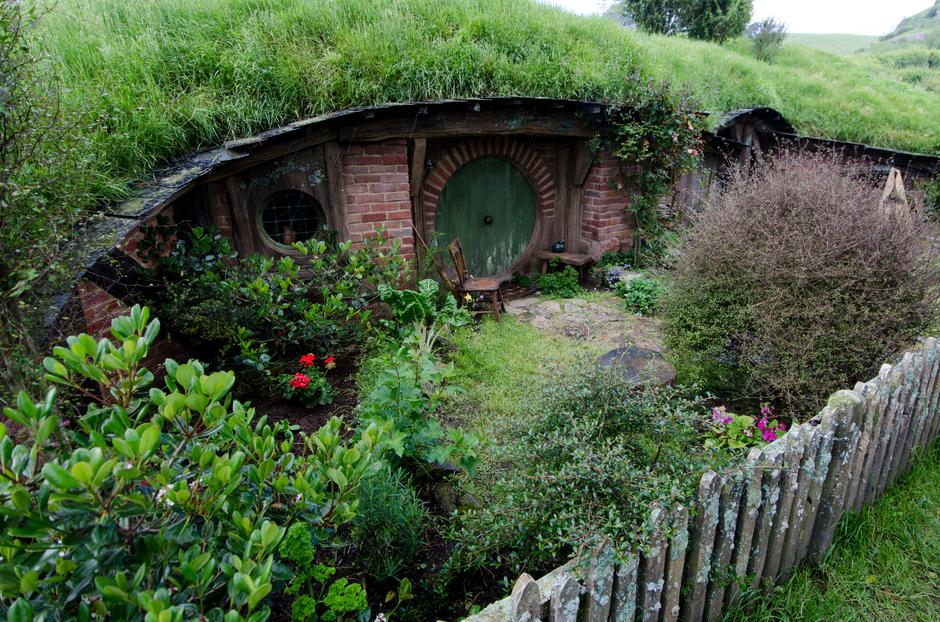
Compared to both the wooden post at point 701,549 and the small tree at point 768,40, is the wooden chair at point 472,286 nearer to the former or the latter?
the wooden post at point 701,549

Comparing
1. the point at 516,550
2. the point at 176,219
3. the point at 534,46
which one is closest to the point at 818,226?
the point at 516,550

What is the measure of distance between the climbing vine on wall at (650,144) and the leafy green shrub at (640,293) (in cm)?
63

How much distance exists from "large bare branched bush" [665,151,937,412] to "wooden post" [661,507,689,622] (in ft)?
6.78

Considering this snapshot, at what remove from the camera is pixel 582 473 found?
2053 mm

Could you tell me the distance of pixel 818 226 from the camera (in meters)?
3.75

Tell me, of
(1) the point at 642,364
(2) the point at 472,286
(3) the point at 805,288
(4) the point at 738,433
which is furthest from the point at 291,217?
(3) the point at 805,288

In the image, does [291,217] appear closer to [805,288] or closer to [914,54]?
[805,288]

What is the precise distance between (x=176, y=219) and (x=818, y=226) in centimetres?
536

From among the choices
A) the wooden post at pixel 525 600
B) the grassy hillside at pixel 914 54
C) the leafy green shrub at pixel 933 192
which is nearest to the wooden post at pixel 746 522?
the wooden post at pixel 525 600

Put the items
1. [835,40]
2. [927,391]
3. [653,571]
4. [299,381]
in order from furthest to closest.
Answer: [835,40], [299,381], [927,391], [653,571]

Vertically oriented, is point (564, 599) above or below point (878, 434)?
above

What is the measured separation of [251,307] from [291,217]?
1.75 meters

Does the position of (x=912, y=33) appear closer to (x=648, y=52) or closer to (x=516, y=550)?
(x=648, y=52)

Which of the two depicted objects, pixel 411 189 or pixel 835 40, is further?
pixel 835 40
